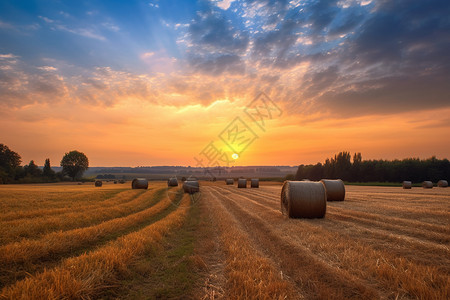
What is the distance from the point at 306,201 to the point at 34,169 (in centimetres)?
9646

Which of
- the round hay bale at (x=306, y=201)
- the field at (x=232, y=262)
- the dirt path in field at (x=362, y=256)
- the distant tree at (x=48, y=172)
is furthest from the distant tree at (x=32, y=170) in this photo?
the dirt path in field at (x=362, y=256)

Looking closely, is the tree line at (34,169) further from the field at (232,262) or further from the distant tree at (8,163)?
the field at (232,262)

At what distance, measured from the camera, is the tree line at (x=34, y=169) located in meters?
68.2

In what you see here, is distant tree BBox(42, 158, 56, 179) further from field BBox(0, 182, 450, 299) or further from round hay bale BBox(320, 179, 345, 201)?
round hay bale BBox(320, 179, 345, 201)

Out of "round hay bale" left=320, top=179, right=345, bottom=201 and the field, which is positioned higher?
"round hay bale" left=320, top=179, right=345, bottom=201

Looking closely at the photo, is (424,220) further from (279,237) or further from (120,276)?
(120,276)

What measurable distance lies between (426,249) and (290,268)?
4.18m

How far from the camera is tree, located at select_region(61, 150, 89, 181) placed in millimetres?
97250

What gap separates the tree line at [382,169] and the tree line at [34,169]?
3764 inches

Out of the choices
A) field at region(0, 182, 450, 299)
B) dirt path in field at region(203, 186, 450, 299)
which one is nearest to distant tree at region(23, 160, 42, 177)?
field at region(0, 182, 450, 299)

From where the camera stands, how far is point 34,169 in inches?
3246

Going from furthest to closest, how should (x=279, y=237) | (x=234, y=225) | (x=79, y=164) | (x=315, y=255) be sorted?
(x=79, y=164)
(x=234, y=225)
(x=279, y=237)
(x=315, y=255)

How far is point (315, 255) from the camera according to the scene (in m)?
6.60

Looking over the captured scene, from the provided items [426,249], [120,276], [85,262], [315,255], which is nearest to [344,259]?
[315,255]
